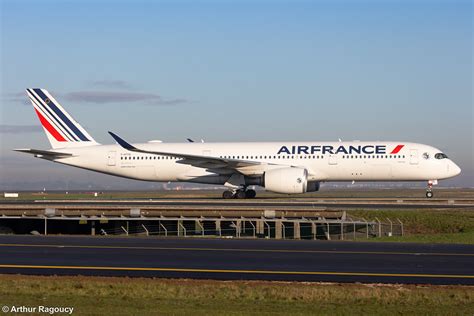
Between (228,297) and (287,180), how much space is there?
31789mm

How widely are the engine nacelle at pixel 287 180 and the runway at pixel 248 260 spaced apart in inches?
815

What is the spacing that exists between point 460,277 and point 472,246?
732cm

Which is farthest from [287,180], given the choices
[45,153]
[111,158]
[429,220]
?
[45,153]

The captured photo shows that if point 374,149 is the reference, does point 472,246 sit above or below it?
below

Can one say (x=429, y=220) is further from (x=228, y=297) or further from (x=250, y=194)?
(x=228, y=297)

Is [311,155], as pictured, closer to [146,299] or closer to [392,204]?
[392,204]

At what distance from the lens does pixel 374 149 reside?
48406mm

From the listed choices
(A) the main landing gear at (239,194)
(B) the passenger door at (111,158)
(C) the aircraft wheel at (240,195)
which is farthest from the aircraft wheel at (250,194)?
(B) the passenger door at (111,158)

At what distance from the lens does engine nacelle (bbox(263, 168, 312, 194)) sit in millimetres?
46188

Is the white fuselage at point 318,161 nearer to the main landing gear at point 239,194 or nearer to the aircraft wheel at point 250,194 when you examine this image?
the main landing gear at point 239,194

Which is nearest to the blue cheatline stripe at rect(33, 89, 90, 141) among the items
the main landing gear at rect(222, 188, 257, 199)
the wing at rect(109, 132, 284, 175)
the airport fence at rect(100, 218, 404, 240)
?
the wing at rect(109, 132, 284, 175)

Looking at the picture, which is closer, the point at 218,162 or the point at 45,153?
the point at 218,162

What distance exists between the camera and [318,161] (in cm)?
4878

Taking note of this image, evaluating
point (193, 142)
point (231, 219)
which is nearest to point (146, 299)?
point (231, 219)
